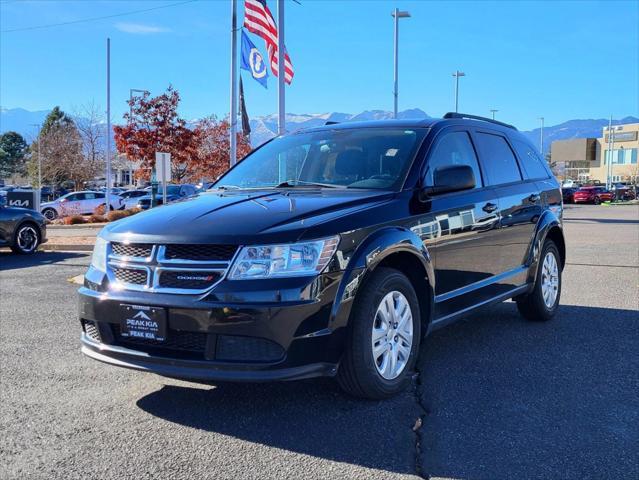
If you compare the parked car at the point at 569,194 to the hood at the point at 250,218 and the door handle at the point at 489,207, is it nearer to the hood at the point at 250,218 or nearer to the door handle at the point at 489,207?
the door handle at the point at 489,207

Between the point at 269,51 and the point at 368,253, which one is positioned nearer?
the point at 368,253

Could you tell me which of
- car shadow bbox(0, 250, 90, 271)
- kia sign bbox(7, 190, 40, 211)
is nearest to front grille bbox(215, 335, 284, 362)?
car shadow bbox(0, 250, 90, 271)

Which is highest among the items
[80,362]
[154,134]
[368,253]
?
[154,134]

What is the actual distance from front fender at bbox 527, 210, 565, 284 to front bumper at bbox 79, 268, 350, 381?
10.1ft

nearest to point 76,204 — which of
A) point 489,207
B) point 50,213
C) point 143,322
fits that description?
point 50,213

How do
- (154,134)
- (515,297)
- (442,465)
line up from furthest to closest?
1. (154,134)
2. (515,297)
3. (442,465)

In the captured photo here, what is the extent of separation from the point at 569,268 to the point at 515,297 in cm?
502

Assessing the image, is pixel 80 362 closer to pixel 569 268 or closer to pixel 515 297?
pixel 515 297

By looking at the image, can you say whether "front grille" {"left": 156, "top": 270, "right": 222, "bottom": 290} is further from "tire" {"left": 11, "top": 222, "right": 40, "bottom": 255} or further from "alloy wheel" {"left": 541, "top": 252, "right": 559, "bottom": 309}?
"tire" {"left": 11, "top": 222, "right": 40, "bottom": 255}

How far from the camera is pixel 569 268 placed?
10.5 m

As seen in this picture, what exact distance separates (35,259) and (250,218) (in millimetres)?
10801

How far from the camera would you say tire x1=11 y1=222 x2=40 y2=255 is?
13.9 m

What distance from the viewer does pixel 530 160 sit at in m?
6.50

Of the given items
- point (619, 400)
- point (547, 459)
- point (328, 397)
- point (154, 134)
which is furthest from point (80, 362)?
point (154, 134)
